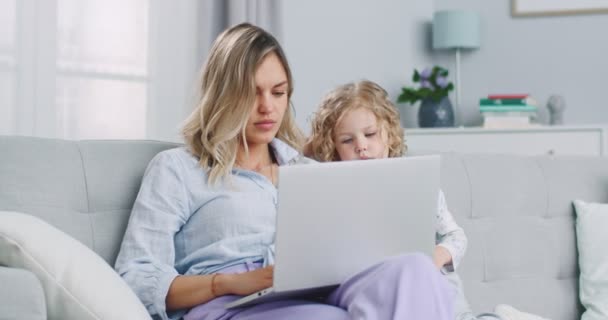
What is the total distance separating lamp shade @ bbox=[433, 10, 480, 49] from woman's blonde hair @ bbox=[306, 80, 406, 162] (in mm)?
2234

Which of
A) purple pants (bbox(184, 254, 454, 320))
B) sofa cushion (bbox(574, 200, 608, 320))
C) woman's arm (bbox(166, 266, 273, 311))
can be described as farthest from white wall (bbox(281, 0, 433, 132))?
purple pants (bbox(184, 254, 454, 320))

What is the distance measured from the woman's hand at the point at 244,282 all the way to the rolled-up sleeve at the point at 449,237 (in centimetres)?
54

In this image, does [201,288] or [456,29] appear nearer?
[201,288]

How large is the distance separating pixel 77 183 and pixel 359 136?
652mm

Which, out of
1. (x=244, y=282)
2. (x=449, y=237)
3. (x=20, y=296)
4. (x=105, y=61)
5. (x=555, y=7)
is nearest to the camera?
(x=20, y=296)

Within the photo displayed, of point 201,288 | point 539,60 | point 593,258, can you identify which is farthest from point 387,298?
point 539,60

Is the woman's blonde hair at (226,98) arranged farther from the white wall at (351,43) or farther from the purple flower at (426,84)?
the purple flower at (426,84)

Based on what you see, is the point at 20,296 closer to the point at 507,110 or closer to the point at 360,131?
the point at 360,131

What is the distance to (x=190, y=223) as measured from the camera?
6.03 feet

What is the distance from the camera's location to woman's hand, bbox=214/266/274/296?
5.18ft

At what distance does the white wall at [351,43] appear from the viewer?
4.07 m

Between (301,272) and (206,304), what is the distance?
27 cm

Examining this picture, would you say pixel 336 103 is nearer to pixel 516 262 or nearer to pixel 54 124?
pixel 516 262

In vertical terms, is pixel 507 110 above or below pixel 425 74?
below
